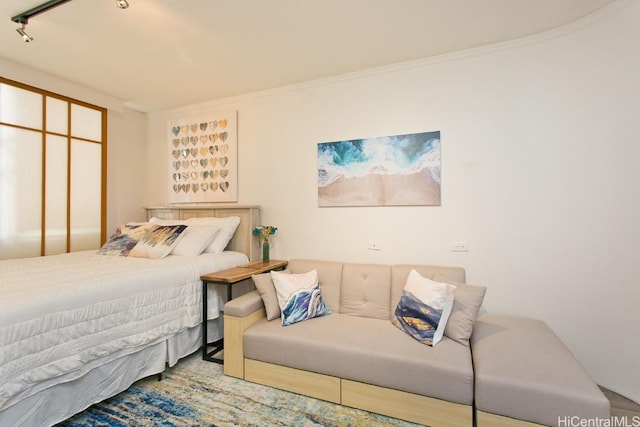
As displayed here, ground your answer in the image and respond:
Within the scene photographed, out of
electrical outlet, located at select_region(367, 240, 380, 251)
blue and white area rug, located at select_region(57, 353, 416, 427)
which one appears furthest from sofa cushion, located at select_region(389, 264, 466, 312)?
blue and white area rug, located at select_region(57, 353, 416, 427)

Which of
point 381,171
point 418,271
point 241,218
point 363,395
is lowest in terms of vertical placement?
point 363,395

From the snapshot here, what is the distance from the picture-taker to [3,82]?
8.66ft

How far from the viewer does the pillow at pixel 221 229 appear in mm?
3084

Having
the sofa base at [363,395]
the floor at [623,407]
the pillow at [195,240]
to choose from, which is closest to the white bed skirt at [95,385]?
the sofa base at [363,395]

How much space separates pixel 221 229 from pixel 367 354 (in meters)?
2.01

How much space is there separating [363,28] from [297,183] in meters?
1.53

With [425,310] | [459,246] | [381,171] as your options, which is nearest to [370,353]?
[425,310]

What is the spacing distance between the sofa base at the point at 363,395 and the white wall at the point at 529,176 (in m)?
1.09

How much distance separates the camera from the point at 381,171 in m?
2.77

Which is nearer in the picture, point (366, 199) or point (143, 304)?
point (143, 304)

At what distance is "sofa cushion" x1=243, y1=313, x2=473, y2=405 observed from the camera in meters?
1.67

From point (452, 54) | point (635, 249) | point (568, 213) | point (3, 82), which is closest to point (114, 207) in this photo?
point (3, 82)

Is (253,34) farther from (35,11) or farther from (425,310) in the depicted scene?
(425,310)

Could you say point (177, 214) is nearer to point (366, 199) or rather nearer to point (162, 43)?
point (162, 43)
